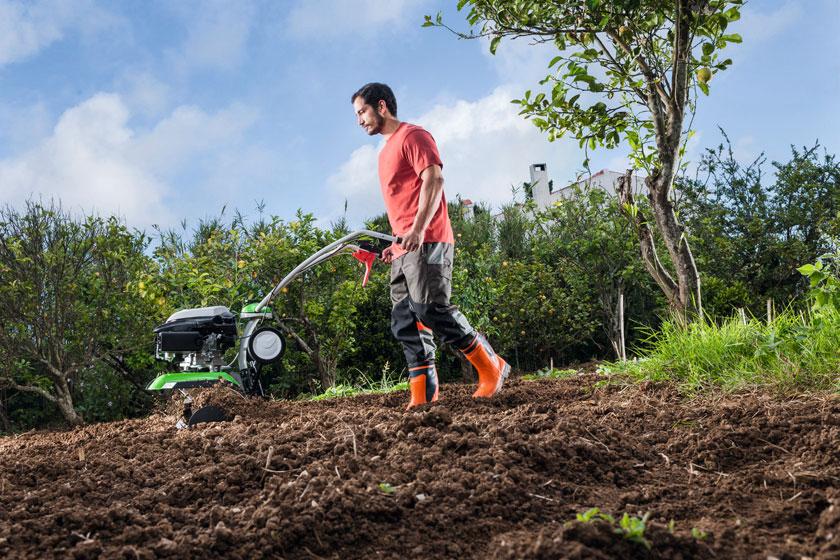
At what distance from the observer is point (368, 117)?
14.9ft

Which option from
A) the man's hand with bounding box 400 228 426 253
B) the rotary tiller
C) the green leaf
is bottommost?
the rotary tiller

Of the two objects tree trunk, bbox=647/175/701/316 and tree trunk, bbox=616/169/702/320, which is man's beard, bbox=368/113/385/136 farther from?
tree trunk, bbox=647/175/701/316

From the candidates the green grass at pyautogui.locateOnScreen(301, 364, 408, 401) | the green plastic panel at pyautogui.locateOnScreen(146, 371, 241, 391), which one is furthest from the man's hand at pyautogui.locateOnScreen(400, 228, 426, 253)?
the green grass at pyautogui.locateOnScreen(301, 364, 408, 401)

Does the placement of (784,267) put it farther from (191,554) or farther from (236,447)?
(191,554)

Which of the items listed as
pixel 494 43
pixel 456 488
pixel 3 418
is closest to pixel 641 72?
pixel 494 43

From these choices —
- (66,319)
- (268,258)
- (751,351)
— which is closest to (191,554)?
(751,351)

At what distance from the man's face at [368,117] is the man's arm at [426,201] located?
1.73 ft

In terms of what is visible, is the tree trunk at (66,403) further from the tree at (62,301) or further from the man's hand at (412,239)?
the man's hand at (412,239)

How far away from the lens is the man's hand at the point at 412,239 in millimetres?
4250

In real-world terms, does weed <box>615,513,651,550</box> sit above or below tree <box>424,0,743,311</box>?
below

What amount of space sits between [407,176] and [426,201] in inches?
13.1

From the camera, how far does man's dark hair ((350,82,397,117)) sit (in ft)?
14.9

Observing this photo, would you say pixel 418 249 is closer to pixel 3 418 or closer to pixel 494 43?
pixel 494 43

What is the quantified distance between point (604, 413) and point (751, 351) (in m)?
1.36
